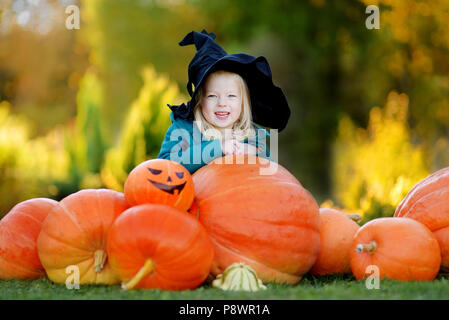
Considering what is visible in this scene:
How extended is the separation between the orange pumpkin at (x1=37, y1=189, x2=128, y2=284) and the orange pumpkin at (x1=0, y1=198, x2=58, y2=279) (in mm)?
277

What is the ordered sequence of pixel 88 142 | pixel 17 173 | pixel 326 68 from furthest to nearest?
pixel 326 68 → pixel 88 142 → pixel 17 173

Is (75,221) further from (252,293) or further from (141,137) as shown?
(141,137)

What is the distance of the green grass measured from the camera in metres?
2.25

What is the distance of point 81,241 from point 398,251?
1.71 meters

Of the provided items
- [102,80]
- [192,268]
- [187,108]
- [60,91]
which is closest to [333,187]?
[102,80]

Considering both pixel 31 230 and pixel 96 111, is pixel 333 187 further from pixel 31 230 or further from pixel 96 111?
pixel 31 230

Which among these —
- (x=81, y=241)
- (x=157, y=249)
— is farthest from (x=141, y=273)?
(x=81, y=241)

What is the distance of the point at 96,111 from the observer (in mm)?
8711

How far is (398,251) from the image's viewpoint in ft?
9.37

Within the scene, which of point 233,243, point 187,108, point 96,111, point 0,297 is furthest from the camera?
point 96,111

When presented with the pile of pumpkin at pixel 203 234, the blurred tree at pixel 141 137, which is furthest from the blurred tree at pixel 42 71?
the pile of pumpkin at pixel 203 234

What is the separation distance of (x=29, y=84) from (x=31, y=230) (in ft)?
74.8

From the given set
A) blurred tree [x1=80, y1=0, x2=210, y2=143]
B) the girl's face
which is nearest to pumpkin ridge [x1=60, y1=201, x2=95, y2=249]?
the girl's face

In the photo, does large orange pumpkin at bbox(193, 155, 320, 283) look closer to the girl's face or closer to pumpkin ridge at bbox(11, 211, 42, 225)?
the girl's face
